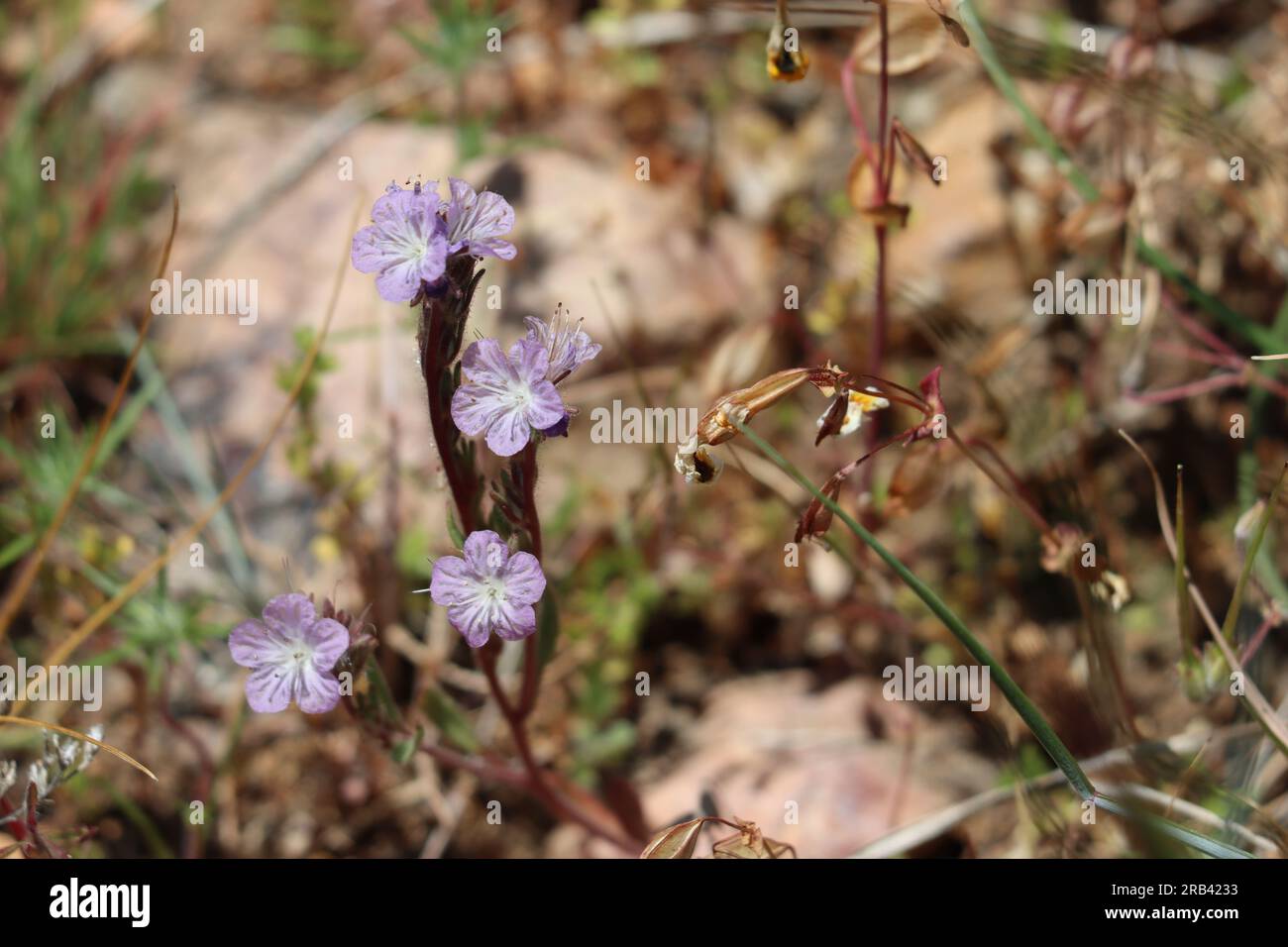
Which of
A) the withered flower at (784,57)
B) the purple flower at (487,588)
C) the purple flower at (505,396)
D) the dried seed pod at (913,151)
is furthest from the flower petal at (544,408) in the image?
the dried seed pod at (913,151)

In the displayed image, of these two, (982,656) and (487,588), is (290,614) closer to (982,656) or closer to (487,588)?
(487,588)

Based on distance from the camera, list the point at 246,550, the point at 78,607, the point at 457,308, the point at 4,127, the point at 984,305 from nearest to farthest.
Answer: the point at 457,308
the point at 78,607
the point at 246,550
the point at 984,305
the point at 4,127

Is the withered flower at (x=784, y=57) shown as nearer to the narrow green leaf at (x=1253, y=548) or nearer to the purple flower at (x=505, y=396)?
the purple flower at (x=505, y=396)

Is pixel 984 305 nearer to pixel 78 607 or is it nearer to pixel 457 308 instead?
pixel 457 308

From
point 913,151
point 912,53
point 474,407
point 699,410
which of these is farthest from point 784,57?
point 699,410

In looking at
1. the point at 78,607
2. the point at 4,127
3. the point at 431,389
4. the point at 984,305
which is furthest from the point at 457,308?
the point at 4,127

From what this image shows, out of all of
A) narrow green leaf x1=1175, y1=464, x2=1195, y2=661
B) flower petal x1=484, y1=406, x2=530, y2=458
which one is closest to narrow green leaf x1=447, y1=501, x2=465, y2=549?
flower petal x1=484, y1=406, x2=530, y2=458
